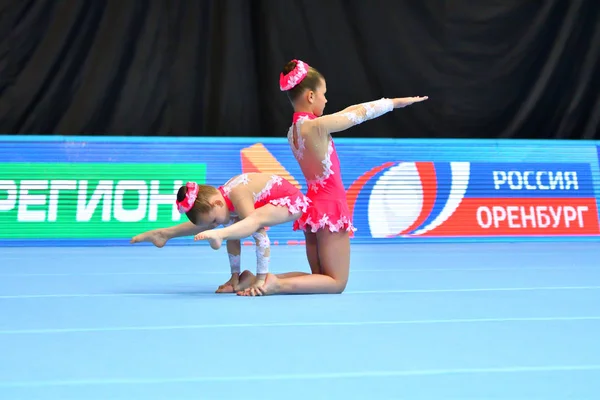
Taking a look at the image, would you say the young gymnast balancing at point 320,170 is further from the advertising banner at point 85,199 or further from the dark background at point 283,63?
the dark background at point 283,63

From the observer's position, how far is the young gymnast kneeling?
8.90ft

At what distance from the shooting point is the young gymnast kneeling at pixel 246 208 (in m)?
2.71

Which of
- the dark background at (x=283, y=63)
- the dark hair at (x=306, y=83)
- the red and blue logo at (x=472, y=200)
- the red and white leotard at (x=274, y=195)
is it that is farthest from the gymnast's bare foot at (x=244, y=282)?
the dark background at (x=283, y=63)

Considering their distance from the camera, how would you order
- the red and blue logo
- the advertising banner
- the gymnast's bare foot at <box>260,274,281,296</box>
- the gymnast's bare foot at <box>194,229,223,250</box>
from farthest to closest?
the red and blue logo → the advertising banner → the gymnast's bare foot at <box>260,274,281,296</box> → the gymnast's bare foot at <box>194,229,223,250</box>

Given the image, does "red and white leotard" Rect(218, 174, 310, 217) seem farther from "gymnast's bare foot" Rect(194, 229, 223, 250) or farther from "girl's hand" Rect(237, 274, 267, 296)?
"gymnast's bare foot" Rect(194, 229, 223, 250)

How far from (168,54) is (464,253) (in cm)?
283

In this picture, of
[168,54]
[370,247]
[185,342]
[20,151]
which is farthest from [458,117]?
[185,342]

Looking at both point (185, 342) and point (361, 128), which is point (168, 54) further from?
point (185, 342)

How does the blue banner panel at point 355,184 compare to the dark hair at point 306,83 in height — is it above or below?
above

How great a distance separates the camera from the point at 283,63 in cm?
620

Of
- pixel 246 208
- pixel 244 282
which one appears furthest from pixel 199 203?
pixel 244 282

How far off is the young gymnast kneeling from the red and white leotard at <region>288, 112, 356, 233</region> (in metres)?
0.05

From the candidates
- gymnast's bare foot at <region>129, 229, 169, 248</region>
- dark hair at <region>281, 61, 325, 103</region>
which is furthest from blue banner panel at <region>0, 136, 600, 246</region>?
dark hair at <region>281, 61, 325, 103</region>

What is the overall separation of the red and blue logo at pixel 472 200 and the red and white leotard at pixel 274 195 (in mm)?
2745
